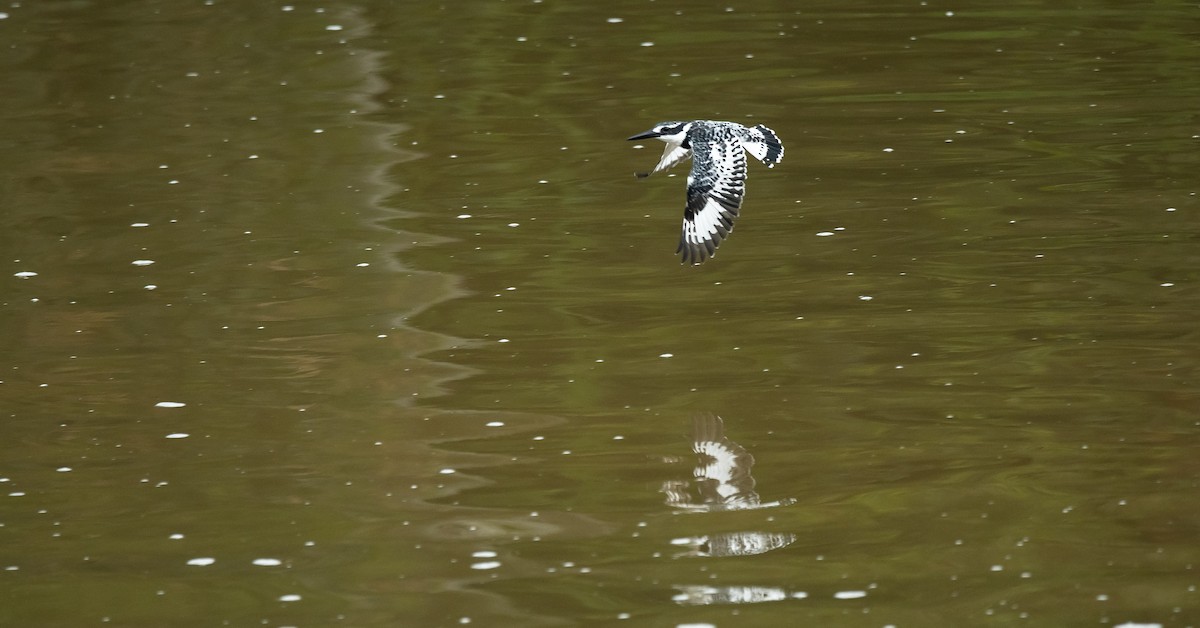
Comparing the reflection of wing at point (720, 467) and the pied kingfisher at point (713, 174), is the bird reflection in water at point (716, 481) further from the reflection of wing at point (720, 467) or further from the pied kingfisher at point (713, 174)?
the pied kingfisher at point (713, 174)

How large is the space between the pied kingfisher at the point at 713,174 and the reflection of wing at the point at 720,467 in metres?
0.89

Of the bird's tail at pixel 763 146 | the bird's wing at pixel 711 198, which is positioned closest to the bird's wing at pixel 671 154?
the bird's tail at pixel 763 146

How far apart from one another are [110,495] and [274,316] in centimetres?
216

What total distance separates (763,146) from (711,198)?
57cm

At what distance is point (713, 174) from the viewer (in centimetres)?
788

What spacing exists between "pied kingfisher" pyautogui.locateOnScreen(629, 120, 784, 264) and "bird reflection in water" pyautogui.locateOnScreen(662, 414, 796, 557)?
97 centimetres

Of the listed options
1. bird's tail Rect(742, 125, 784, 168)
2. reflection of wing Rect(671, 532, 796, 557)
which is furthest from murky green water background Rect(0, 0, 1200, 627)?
bird's tail Rect(742, 125, 784, 168)

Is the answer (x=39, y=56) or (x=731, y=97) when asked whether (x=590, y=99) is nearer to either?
(x=731, y=97)

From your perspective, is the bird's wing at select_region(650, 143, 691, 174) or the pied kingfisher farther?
the bird's wing at select_region(650, 143, 691, 174)

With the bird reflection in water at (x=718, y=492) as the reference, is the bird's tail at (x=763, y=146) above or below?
above

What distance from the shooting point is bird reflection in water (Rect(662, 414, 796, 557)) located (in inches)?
232

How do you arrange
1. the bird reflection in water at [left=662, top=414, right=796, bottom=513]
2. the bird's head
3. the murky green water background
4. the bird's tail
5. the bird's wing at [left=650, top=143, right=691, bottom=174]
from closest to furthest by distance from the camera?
the murky green water background < the bird reflection in water at [left=662, top=414, right=796, bottom=513] < the bird's tail < the bird's head < the bird's wing at [left=650, top=143, right=691, bottom=174]

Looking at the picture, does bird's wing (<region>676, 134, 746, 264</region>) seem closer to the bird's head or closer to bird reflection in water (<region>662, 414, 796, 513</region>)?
the bird's head

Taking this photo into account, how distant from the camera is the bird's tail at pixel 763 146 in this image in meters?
8.17
